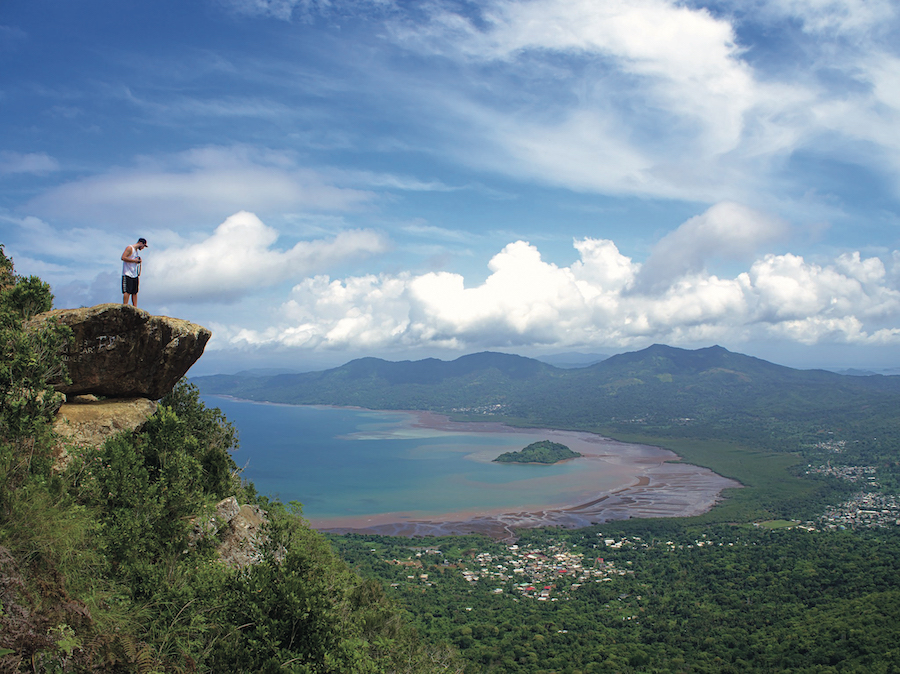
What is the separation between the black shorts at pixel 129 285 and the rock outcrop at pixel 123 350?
54cm

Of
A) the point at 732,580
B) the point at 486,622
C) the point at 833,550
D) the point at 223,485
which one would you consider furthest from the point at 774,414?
the point at 223,485

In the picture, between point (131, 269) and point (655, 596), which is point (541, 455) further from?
point (131, 269)

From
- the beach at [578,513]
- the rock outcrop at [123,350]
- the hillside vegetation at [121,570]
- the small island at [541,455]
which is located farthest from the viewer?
the small island at [541,455]

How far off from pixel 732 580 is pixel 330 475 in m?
81.9

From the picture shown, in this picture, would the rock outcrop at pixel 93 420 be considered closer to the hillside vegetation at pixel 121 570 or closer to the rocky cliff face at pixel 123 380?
the rocky cliff face at pixel 123 380

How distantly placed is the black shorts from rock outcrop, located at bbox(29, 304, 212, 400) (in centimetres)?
54

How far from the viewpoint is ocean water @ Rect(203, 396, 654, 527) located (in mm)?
85062

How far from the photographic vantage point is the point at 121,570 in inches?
368

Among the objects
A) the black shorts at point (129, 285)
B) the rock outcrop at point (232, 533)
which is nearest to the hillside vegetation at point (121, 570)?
the rock outcrop at point (232, 533)

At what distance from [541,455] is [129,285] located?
128 metres

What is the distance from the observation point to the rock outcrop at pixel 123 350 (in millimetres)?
12086

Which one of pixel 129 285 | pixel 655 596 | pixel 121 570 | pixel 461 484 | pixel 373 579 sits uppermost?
pixel 129 285

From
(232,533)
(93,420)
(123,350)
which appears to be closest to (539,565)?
(232,533)

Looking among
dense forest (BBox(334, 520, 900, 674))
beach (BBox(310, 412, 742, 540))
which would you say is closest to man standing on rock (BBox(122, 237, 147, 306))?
dense forest (BBox(334, 520, 900, 674))
